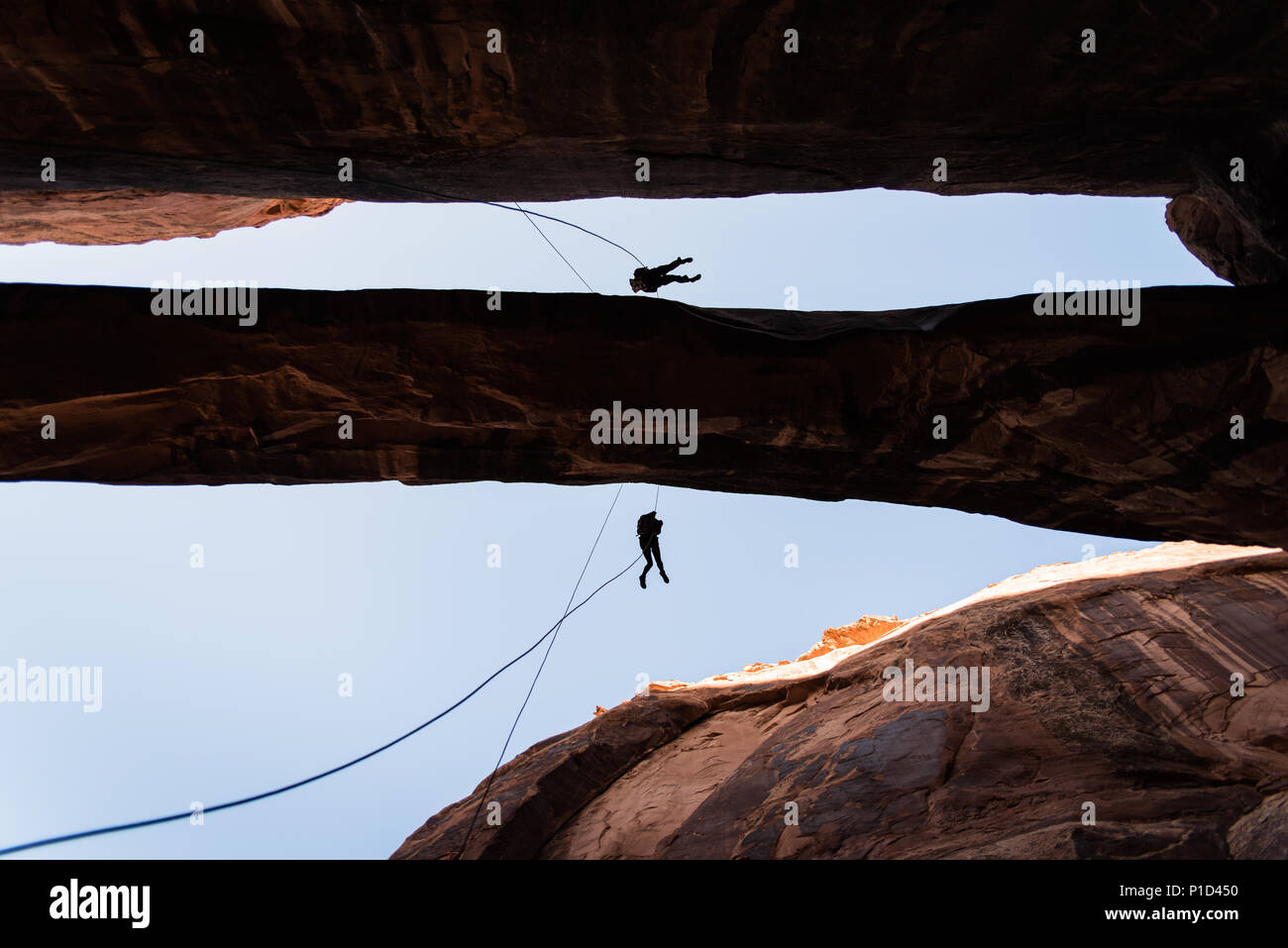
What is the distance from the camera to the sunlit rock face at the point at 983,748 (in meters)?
7.68

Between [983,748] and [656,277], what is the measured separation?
6.98 m

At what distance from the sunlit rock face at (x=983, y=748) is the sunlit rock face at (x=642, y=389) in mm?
2626

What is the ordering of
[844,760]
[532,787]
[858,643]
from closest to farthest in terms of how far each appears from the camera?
[844,760]
[532,787]
[858,643]

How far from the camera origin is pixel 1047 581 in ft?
45.4

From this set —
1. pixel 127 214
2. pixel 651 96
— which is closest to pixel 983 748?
pixel 651 96

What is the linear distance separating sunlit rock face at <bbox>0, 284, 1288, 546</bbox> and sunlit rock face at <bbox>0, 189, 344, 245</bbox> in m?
2.99

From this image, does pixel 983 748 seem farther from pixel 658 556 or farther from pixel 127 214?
pixel 127 214

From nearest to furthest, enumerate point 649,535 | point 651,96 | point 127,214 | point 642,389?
point 651,96 → point 642,389 → point 649,535 → point 127,214

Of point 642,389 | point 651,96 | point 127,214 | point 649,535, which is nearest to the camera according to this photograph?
point 651,96

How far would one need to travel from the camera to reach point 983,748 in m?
9.34
